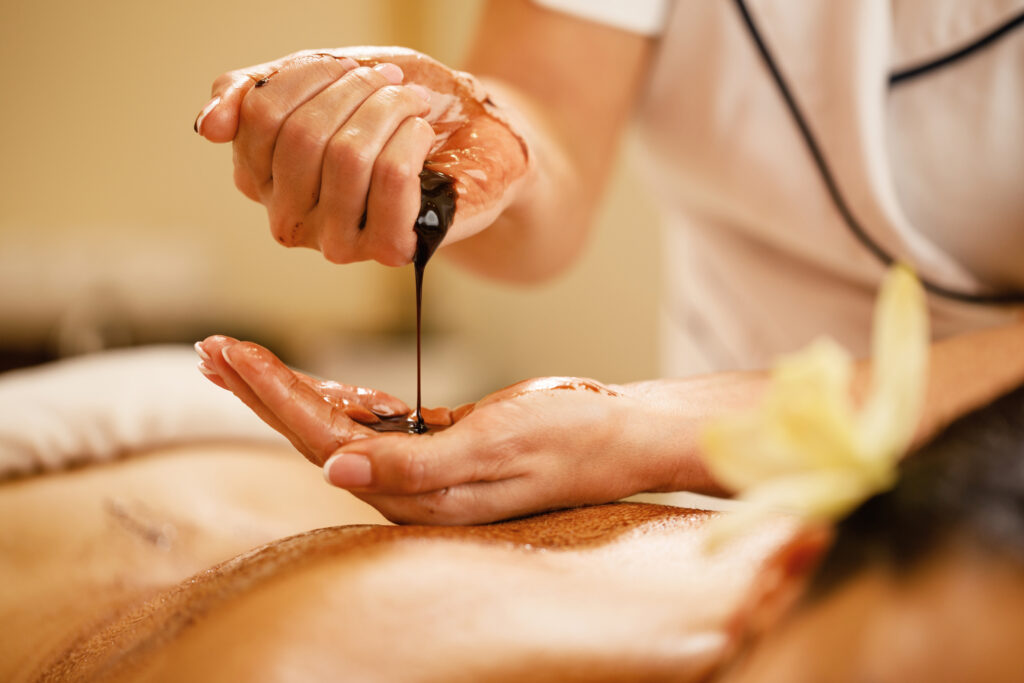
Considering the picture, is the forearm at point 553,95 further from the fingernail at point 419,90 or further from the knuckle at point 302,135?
the knuckle at point 302,135

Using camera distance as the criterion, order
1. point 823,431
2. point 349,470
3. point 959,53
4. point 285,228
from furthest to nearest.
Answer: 1. point 959,53
2. point 285,228
3. point 349,470
4. point 823,431

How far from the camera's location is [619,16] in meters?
1.14

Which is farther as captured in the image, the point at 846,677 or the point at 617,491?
the point at 617,491

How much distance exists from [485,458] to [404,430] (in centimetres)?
13

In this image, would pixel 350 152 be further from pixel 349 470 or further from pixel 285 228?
pixel 349 470

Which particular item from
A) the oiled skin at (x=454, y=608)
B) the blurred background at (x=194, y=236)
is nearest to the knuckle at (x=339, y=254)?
the oiled skin at (x=454, y=608)

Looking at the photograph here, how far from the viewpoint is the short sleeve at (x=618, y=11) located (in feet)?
3.70

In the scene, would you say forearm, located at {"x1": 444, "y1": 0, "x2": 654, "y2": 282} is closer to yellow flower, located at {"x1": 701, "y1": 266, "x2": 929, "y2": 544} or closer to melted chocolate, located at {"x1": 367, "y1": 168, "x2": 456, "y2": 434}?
melted chocolate, located at {"x1": 367, "y1": 168, "x2": 456, "y2": 434}

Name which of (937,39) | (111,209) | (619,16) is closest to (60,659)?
(619,16)

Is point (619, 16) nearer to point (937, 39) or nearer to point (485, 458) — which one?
point (937, 39)

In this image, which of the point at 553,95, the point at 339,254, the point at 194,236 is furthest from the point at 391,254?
the point at 194,236

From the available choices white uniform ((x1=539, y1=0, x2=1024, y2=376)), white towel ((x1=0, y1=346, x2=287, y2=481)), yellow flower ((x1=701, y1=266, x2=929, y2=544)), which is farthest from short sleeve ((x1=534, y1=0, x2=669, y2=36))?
yellow flower ((x1=701, y1=266, x2=929, y2=544))

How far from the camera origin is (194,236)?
3.56m

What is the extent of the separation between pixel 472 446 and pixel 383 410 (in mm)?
180
